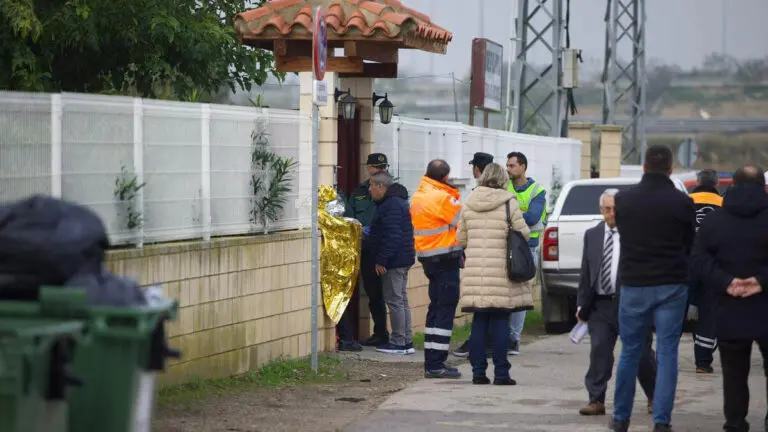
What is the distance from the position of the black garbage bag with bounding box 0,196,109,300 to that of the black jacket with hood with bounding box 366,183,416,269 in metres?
7.71

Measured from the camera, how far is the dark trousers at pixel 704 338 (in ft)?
41.2

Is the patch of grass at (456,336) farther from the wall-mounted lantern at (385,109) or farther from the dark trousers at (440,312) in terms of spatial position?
the dark trousers at (440,312)

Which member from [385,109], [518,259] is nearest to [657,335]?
[518,259]

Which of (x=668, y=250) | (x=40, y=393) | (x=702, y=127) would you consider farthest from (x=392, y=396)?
(x=702, y=127)

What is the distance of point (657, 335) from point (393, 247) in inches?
192

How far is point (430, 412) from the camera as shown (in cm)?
1023

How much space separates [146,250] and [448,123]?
29.7ft

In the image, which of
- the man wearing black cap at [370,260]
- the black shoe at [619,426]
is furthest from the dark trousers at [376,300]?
the black shoe at [619,426]

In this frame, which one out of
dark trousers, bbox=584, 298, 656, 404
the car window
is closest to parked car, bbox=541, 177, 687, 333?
the car window

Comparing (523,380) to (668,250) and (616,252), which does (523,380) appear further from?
(668,250)

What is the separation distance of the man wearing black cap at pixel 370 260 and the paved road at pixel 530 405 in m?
1.53

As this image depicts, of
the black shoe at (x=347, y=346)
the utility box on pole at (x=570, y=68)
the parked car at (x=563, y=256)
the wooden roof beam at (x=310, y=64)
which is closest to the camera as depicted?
the wooden roof beam at (x=310, y=64)

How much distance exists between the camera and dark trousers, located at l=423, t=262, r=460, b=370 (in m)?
12.2

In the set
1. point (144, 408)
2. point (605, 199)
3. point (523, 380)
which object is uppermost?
point (605, 199)
